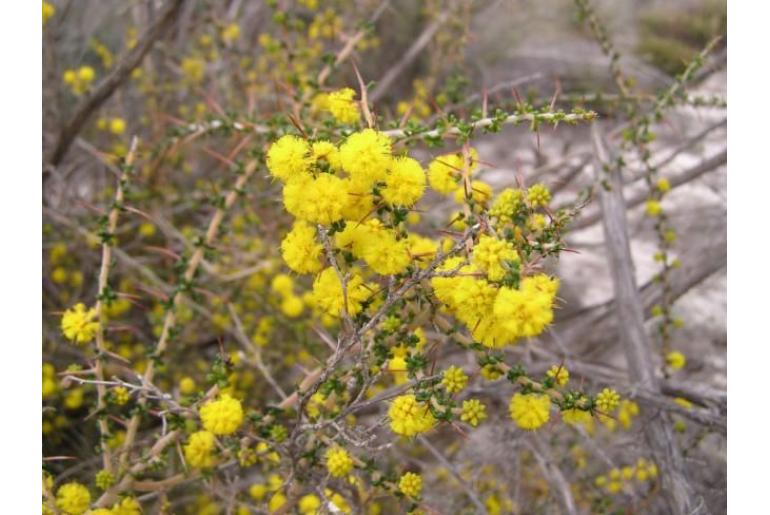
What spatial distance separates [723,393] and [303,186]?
1.26 metres

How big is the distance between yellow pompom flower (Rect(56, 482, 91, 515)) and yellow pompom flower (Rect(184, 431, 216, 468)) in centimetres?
25

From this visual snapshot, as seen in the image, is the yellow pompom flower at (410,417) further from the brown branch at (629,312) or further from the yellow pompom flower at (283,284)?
the yellow pompom flower at (283,284)

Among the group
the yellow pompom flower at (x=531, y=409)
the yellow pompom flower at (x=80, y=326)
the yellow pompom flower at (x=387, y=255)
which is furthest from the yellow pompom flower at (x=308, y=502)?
the yellow pompom flower at (x=387, y=255)

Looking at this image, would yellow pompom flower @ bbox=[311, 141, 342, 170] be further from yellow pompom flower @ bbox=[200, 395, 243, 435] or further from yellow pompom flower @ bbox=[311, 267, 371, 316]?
yellow pompom flower @ bbox=[200, 395, 243, 435]

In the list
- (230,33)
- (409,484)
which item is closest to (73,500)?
(409,484)

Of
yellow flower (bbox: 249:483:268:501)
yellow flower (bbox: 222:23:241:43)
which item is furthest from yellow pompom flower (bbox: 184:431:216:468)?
yellow flower (bbox: 222:23:241:43)

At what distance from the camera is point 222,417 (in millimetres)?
1385

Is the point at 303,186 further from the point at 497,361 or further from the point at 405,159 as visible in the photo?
the point at 497,361

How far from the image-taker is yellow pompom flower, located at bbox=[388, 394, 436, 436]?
1207mm

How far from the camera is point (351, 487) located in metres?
1.65

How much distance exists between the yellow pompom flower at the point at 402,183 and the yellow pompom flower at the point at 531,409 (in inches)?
16.1

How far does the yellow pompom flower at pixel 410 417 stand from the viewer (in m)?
1.21

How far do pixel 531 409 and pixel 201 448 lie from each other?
2.25 feet

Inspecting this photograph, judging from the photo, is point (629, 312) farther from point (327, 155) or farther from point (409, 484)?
point (327, 155)
